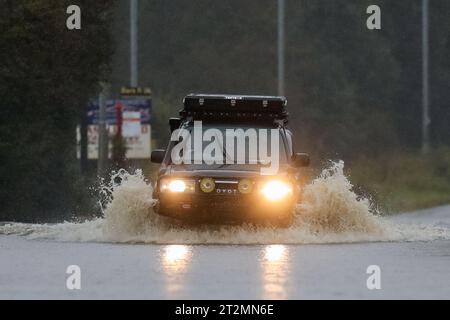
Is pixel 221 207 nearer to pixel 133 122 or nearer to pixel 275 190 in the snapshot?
pixel 275 190

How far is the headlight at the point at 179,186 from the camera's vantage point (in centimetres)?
2288

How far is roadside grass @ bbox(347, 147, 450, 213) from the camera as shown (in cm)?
5461

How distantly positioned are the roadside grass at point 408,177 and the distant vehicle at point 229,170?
27.1 meters

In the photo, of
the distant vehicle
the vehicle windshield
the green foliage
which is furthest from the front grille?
the green foliage

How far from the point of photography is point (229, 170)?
23.1 meters

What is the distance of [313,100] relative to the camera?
274ft

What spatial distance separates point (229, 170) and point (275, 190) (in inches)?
27.8

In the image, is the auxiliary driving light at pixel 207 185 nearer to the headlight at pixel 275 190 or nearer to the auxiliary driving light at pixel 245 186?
the auxiliary driving light at pixel 245 186

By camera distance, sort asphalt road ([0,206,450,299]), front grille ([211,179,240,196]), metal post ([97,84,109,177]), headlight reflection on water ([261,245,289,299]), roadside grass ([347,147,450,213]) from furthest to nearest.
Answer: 1. roadside grass ([347,147,450,213])
2. metal post ([97,84,109,177])
3. front grille ([211,179,240,196])
4. asphalt road ([0,206,450,299])
5. headlight reflection on water ([261,245,289,299])

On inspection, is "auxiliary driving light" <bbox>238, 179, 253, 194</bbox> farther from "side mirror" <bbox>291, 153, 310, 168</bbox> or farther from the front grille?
"side mirror" <bbox>291, 153, 310, 168</bbox>

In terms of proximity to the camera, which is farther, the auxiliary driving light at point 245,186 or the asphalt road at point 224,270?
the auxiliary driving light at point 245,186

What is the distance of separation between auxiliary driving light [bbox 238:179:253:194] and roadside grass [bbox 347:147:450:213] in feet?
94.7

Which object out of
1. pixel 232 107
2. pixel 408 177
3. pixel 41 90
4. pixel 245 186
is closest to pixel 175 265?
pixel 245 186

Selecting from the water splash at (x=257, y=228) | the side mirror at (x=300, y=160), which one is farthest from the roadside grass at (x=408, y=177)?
the side mirror at (x=300, y=160)
